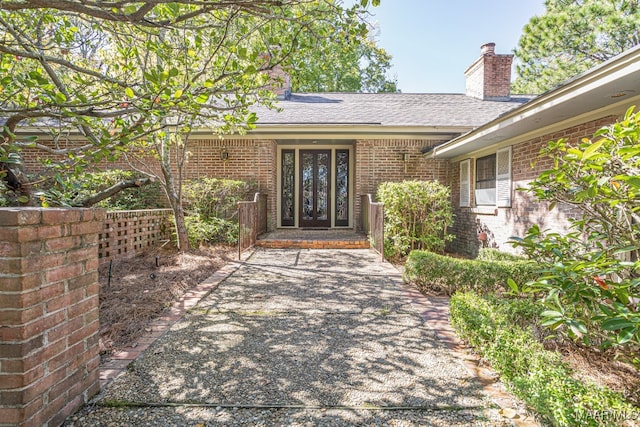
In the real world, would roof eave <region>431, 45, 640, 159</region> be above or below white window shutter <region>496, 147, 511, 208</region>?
above

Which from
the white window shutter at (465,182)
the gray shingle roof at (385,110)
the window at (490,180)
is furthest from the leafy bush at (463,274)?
the gray shingle roof at (385,110)

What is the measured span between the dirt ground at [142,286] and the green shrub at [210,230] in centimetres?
40

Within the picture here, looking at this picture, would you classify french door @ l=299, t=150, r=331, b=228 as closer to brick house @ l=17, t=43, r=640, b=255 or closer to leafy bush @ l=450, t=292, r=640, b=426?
brick house @ l=17, t=43, r=640, b=255

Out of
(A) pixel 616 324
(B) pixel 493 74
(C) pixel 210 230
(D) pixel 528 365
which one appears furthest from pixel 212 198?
(B) pixel 493 74

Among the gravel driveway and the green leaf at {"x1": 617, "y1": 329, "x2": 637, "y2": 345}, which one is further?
the gravel driveway

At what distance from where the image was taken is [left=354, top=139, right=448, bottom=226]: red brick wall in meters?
9.00

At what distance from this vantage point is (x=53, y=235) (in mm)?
1762

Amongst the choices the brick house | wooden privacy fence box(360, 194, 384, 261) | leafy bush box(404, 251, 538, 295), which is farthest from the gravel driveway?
the brick house

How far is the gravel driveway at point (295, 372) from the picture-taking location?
1919mm

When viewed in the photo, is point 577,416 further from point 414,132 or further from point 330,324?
point 414,132

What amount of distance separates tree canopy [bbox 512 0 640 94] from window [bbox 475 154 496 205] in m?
10.2

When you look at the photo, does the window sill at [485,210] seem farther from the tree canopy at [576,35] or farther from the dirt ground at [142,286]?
the tree canopy at [576,35]

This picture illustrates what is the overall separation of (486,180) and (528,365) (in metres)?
5.94

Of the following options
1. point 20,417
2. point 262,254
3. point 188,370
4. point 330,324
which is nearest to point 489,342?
point 330,324
